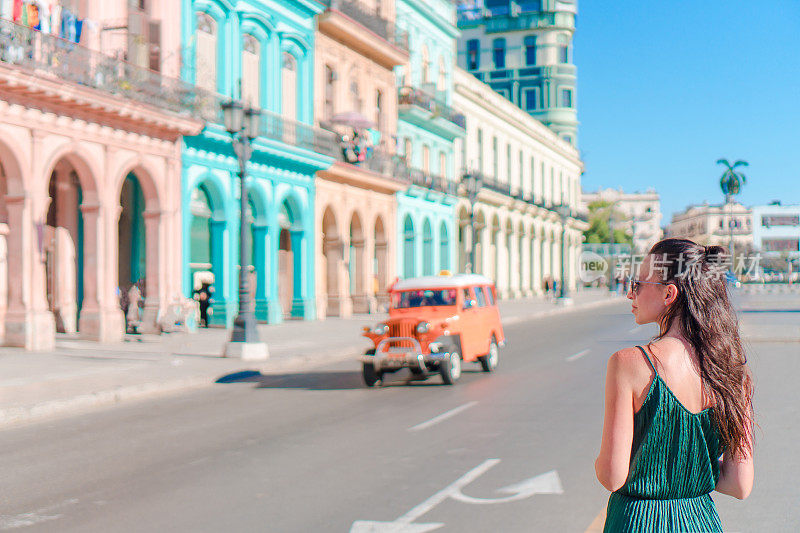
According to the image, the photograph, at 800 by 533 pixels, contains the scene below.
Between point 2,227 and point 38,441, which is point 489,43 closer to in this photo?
point 2,227

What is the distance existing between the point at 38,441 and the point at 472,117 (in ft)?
148

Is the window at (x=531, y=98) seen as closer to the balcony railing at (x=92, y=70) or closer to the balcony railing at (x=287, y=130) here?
the balcony railing at (x=287, y=130)

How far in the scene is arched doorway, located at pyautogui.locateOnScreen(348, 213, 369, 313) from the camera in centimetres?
3753

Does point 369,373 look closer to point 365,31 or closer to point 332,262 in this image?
point 332,262

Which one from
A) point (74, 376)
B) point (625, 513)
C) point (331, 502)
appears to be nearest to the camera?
point (625, 513)

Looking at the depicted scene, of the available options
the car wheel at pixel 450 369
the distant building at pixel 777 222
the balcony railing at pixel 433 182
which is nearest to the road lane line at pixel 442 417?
the car wheel at pixel 450 369

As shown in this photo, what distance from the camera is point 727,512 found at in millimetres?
6496

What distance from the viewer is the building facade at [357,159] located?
34.4 meters

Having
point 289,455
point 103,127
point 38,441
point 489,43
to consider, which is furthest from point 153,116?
point 489,43

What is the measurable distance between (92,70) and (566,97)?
→ 64.0 m

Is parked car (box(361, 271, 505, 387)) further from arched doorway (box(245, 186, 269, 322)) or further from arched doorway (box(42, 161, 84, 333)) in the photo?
arched doorway (box(245, 186, 269, 322))

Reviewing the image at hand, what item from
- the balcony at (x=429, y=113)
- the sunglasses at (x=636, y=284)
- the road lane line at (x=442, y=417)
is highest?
the balcony at (x=429, y=113)

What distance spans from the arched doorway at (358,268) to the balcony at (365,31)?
22.6 ft

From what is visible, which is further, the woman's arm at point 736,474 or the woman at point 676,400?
the woman's arm at point 736,474
